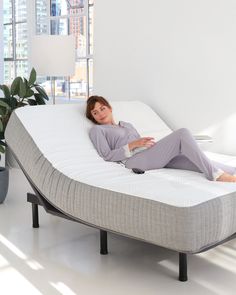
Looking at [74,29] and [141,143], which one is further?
[74,29]

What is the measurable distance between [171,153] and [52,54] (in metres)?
1.50

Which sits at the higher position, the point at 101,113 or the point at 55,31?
the point at 55,31

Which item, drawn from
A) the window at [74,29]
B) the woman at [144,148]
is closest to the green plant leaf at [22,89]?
the woman at [144,148]

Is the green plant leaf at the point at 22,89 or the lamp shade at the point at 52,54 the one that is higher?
the lamp shade at the point at 52,54

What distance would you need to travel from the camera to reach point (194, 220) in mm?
2092

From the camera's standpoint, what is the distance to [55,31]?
5281 mm

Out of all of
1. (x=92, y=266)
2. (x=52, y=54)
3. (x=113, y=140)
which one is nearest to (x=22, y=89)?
Result: (x=52, y=54)

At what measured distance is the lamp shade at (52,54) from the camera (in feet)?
12.8

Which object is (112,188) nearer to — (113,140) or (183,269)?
(183,269)

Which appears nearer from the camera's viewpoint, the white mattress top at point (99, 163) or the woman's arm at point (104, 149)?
the white mattress top at point (99, 163)

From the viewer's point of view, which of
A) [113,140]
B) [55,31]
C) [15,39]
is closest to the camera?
[113,140]

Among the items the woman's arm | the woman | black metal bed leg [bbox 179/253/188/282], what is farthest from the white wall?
black metal bed leg [bbox 179/253/188/282]

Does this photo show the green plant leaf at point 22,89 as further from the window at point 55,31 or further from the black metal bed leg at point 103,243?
the black metal bed leg at point 103,243

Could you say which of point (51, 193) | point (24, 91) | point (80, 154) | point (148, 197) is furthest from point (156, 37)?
point (148, 197)
